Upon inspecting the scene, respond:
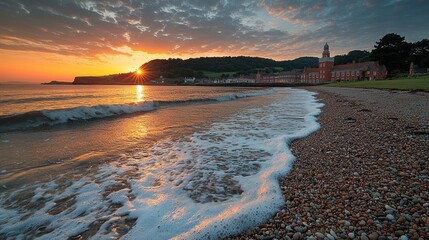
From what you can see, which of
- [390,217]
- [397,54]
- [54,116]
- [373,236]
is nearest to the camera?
[373,236]

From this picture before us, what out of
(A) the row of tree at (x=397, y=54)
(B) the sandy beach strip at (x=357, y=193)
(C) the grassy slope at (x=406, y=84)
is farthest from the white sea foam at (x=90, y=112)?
(A) the row of tree at (x=397, y=54)

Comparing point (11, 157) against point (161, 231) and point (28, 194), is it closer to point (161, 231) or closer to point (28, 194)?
point (28, 194)

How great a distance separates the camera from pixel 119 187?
431cm

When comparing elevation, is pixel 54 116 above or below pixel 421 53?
below

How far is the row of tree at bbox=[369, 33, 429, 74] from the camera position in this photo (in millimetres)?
80044

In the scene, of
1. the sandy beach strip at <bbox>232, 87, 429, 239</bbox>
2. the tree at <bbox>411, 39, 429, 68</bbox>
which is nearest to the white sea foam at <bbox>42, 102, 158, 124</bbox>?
the sandy beach strip at <bbox>232, 87, 429, 239</bbox>

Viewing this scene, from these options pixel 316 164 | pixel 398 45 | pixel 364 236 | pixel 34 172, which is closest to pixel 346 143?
pixel 316 164

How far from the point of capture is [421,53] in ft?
275

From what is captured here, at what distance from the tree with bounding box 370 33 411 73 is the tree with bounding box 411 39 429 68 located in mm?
3750

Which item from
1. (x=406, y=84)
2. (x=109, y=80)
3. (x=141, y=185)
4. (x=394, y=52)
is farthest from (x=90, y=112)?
(x=109, y=80)

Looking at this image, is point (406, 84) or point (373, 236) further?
point (406, 84)

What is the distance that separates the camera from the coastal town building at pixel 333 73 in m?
82.8

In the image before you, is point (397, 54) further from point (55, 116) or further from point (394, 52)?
point (55, 116)

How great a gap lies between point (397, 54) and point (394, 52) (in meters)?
1.27
